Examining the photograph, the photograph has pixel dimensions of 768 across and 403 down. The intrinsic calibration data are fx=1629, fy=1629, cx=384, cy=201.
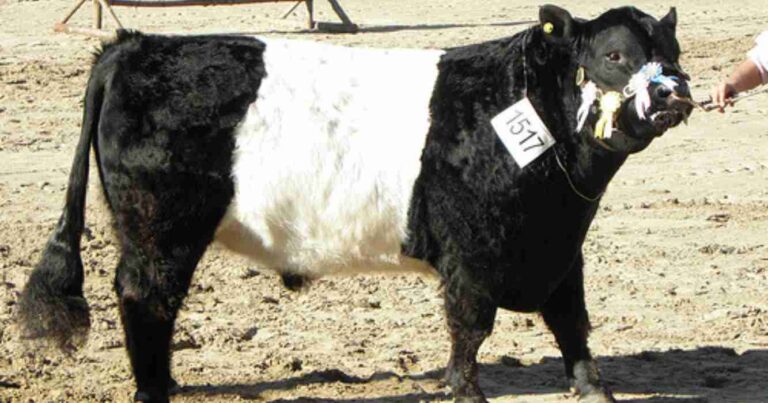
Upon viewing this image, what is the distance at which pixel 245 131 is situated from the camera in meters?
6.46

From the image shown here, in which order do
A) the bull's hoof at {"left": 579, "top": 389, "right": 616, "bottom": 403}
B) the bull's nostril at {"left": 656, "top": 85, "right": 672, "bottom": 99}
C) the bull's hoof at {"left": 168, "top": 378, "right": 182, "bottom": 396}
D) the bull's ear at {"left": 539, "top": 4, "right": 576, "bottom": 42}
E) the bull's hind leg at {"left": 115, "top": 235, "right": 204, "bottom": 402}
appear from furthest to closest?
the bull's hoof at {"left": 168, "top": 378, "right": 182, "bottom": 396}, the bull's hoof at {"left": 579, "top": 389, "right": 616, "bottom": 403}, the bull's hind leg at {"left": 115, "top": 235, "right": 204, "bottom": 402}, the bull's ear at {"left": 539, "top": 4, "right": 576, "bottom": 42}, the bull's nostril at {"left": 656, "top": 85, "right": 672, "bottom": 99}

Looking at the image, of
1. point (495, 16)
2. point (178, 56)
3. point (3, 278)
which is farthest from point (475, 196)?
point (495, 16)

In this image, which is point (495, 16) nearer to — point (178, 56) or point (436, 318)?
point (436, 318)

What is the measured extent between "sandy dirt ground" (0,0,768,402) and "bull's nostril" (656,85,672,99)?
1.60m

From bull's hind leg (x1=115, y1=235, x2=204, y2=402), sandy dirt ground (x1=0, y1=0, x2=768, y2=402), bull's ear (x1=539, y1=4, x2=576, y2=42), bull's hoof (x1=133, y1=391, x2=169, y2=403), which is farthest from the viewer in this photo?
sandy dirt ground (x1=0, y1=0, x2=768, y2=402)

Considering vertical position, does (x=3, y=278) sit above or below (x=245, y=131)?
below

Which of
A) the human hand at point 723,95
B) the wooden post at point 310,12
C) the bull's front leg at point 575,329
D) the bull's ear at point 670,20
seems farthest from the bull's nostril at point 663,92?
the wooden post at point 310,12

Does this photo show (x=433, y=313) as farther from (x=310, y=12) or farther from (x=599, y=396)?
(x=310, y=12)

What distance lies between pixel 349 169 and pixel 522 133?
0.69 metres

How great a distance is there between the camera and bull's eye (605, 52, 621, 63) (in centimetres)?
623

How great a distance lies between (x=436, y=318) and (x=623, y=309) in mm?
986

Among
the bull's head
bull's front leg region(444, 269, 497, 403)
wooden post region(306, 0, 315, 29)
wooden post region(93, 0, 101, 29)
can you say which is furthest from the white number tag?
wooden post region(306, 0, 315, 29)

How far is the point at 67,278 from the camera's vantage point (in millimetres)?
6672

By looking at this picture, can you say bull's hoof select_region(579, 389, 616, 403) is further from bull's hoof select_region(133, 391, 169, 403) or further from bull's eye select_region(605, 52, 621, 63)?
bull's hoof select_region(133, 391, 169, 403)
